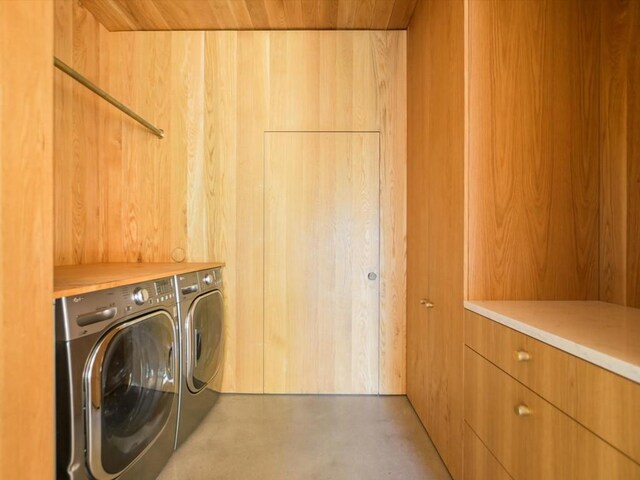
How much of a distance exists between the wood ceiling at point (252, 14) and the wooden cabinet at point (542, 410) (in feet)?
6.50

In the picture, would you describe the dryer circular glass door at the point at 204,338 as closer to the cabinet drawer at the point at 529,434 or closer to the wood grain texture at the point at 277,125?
the wood grain texture at the point at 277,125

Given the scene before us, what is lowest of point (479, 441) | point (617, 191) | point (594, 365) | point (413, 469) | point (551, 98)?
point (413, 469)

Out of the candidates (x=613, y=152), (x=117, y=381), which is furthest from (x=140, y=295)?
(x=613, y=152)

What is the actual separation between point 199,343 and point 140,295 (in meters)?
0.63

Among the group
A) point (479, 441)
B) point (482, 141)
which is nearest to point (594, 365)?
point (479, 441)

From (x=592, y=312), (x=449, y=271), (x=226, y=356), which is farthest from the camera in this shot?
(x=226, y=356)

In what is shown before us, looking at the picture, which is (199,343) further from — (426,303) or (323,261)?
(426,303)

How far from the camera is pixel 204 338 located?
1.75 meters

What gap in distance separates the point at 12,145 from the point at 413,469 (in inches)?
80.1

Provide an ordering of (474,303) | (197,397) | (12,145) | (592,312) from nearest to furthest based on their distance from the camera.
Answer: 1. (12,145)
2. (592,312)
3. (474,303)
4. (197,397)

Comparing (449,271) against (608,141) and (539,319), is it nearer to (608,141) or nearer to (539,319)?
(539,319)

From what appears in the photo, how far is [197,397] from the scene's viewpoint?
5.48ft

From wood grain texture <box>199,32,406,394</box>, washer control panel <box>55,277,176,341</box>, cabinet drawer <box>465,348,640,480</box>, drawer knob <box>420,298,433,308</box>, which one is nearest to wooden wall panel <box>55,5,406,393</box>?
wood grain texture <box>199,32,406,394</box>

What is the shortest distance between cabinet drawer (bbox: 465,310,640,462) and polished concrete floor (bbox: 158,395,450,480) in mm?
910
